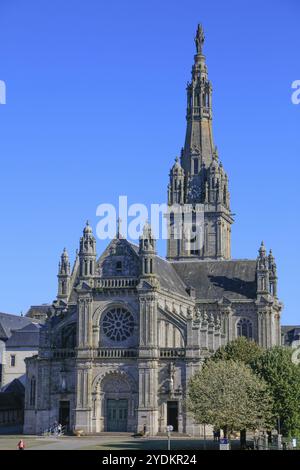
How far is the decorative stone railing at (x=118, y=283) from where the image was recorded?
301 feet

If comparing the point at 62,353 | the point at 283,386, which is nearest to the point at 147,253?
the point at 62,353

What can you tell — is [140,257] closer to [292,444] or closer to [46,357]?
[46,357]

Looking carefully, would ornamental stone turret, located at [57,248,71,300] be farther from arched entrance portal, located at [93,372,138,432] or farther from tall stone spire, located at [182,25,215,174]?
tall stone spire, located at [182,25,215,174]

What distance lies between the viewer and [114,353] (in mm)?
91375

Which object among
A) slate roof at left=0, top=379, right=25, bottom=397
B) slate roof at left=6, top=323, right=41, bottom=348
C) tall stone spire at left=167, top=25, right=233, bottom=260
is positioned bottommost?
slate roof at left=0, top=379, right=25, bottom=397

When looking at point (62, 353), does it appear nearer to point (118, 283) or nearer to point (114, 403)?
point (114, 403)

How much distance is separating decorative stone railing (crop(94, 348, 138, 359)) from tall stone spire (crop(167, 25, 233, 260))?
35.6 metres

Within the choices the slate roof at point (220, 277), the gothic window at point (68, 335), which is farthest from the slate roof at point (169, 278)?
the gothic window at point (68, 335)

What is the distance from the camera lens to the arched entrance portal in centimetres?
9056

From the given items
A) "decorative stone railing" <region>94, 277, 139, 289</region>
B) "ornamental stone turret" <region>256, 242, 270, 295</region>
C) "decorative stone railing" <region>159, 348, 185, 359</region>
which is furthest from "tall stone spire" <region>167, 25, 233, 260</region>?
"decorative stone railing" <region>159, 348, 185, 359</region>

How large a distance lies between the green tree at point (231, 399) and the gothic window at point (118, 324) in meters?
17.3

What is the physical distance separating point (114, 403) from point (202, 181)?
45.6 metres

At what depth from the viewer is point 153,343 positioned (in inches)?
3533
